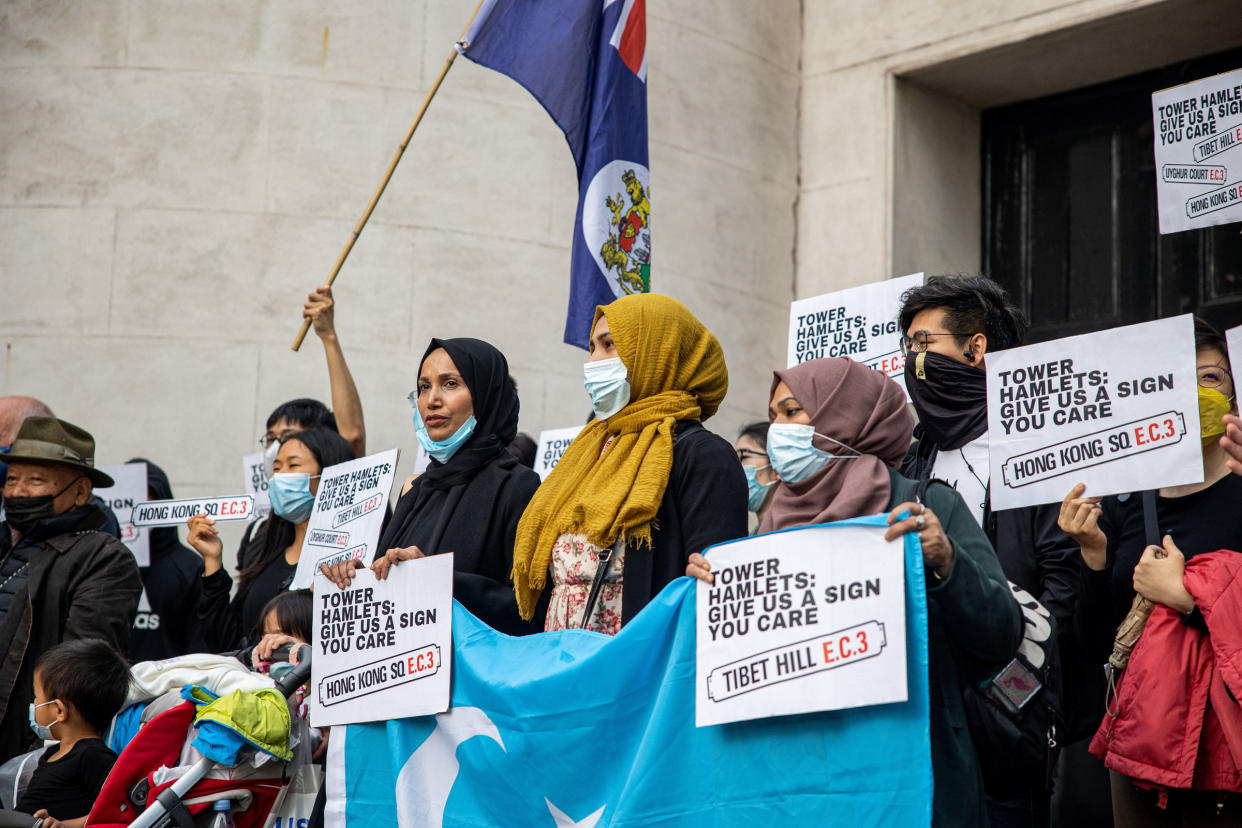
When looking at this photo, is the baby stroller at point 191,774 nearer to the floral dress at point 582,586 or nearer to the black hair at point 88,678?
the black hair at point 88,678

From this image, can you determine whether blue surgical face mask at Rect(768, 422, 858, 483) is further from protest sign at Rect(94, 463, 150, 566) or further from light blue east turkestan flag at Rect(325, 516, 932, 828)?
protest sign at Rect(94, 463, 150, 566)

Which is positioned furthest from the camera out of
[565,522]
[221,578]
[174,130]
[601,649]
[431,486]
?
[174,130]

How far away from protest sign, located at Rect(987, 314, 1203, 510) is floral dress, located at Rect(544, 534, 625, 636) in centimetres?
105

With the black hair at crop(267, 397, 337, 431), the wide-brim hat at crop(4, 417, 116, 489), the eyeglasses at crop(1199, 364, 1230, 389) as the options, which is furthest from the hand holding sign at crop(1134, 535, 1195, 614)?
the wide-brim hat at crop(4, 417, 116, 489)

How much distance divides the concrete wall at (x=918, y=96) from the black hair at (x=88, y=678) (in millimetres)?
5951

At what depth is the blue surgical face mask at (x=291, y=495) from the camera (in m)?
6.22

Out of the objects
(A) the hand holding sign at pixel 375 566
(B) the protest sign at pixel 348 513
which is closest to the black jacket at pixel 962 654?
(A) the hand holding sign at pixel 375 566

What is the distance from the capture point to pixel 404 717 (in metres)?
4.40

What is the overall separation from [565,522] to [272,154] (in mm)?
5432

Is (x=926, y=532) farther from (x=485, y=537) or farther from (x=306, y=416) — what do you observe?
(x=306, y=416)

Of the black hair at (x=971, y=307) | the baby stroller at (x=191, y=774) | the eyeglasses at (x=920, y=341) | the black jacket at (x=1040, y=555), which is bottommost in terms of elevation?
the baby stroller at (x=191, y=774)

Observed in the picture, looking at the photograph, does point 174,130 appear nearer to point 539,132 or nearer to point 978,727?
point 539,132

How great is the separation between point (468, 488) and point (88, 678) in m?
1.52

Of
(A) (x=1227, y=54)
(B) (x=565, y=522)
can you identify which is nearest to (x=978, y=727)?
(B) (x=565, y=522)
